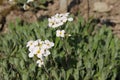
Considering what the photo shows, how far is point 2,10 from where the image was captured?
528cm

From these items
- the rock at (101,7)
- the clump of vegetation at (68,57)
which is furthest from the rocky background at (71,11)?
the clump of vegetation at (68,57)

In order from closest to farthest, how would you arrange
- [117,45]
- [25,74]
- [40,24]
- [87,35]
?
[25,74] → [117,45] → [87,35] → [40,24]

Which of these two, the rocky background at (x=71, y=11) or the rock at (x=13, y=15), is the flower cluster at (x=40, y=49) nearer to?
the rocky background at (x=71, y=11)

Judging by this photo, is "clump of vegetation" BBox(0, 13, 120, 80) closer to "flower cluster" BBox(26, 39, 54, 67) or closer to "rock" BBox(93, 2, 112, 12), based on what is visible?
"flower cluster" BBox(26, 39, 54, 67)

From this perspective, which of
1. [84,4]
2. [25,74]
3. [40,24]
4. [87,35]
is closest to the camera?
[25,74]

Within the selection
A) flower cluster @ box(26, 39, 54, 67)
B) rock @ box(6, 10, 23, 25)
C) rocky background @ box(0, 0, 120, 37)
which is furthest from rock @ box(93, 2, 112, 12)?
flower cluster @ box(26, 39, 54, 67)

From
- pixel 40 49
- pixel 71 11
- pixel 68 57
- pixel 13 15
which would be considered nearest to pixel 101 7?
pixel 71 11

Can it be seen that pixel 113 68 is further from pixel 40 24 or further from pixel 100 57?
pixel 40 24

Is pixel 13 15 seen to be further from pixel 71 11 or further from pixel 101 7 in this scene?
pixel 101 7

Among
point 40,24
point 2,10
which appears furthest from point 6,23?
point 40,24

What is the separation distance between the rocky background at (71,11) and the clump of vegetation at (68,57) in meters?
0.69

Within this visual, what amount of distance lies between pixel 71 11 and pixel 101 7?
43 cm

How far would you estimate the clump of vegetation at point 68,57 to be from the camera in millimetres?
3381

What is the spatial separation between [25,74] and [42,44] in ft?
1.74
